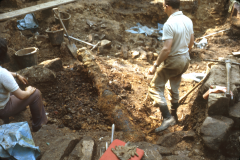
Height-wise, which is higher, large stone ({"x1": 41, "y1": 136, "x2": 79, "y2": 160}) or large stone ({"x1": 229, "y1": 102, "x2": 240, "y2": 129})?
large stone ({"x1": 229, "y1": 102, "x2": 240, "y2": 129})

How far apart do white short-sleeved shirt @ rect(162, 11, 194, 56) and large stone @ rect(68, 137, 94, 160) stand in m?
1.87

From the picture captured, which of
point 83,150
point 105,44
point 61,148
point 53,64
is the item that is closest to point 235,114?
point 83,150

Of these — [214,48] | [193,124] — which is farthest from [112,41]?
[193,124]

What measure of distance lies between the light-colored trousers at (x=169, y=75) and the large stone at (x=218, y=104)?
69 cm

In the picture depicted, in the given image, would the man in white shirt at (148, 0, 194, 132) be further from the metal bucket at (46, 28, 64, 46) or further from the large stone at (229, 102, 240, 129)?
the metal bucket at (46, 28, 64, 46)

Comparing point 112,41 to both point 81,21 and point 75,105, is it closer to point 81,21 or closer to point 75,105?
point 81,21

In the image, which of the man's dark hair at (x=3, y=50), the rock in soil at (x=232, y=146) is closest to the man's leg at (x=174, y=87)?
the rock in soil at (x=232, y=146)

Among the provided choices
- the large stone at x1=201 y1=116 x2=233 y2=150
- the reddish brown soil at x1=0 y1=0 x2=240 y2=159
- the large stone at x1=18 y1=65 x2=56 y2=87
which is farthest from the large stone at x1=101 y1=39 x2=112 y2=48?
the large stone at x1=201 y1=116 x2=233 y2=150

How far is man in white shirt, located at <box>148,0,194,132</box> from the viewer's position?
282 centimetres

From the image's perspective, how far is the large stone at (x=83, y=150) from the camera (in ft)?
7.30

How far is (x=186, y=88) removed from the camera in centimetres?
488

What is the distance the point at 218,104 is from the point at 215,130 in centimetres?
38

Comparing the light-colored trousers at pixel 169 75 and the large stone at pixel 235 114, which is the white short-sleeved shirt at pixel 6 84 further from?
the large stone at pixel 235 114

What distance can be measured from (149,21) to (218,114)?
25.3 ft
